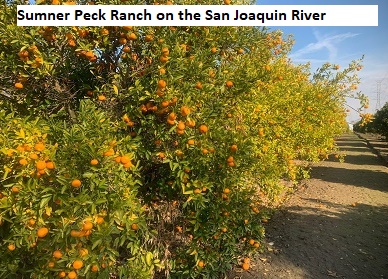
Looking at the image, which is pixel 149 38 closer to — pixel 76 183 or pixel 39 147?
pixel 39 147

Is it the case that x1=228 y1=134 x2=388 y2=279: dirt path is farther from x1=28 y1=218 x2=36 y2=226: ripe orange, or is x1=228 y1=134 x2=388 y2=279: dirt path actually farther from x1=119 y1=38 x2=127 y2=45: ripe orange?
x1=119 y1=38 x2=127 y2=45: ripe orange

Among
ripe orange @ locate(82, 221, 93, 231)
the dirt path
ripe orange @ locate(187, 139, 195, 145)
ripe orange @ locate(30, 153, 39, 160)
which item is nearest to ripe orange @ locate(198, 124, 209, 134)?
ripe orange @ locate(187, 139, 195, 145)

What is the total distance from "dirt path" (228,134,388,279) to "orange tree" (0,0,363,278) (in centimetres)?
127

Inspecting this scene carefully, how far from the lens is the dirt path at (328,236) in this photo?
4152 millimetres

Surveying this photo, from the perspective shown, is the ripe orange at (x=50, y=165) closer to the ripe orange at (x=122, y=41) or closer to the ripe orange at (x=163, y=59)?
the ripe orange at (x=163, y=59)

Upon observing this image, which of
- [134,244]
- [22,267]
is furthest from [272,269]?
[22,267]

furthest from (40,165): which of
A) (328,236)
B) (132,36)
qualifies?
(328,236)

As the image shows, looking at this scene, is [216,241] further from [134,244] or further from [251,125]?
[251,125]

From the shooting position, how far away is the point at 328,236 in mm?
5250

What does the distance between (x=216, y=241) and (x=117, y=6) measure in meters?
2.46

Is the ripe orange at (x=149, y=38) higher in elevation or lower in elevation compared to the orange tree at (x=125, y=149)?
higher

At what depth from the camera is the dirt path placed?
163 inches

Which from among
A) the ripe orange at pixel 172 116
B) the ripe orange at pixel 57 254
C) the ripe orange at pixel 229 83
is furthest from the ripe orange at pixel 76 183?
the ripe orange at pixel 229 83

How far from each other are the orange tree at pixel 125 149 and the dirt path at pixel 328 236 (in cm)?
127
